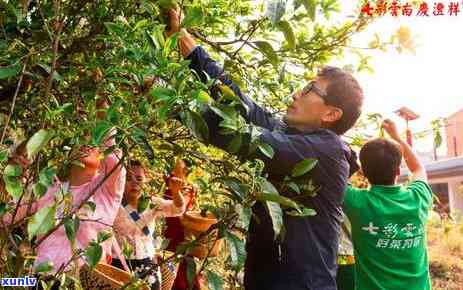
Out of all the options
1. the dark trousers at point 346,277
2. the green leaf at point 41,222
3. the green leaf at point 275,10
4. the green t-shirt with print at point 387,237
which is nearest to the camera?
the green leaf at point 41,222

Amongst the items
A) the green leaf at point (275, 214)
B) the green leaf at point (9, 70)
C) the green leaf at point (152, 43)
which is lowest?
the green leaf at point (275, 214)

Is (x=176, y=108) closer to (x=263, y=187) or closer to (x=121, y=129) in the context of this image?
(x=121, y=129)

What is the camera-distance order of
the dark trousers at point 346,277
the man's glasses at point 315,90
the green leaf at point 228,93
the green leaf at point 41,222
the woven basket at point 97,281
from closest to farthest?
the green leaf at point 41,222
the green leaf at point 228,93
the man's glasses at point 315,90
the woven basket at point 97,281
the dark trousers at point 346,277

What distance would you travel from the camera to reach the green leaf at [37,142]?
101 cm

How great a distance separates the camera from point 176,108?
3.60 ft

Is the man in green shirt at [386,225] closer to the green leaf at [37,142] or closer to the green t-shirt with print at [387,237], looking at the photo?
the green t-shirt with print at [387,237]

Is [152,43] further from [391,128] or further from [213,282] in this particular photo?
[391,128]

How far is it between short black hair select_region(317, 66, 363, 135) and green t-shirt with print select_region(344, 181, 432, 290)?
644 millimetres

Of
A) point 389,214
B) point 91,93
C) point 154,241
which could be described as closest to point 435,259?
point 154,241

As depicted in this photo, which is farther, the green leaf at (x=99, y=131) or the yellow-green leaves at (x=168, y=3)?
the yellow-green leaves at (x=168, y=3)

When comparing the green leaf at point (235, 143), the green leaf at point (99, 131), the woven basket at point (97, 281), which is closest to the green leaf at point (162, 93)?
the green leaf at point (99, 131)

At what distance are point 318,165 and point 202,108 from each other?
1.45 feet

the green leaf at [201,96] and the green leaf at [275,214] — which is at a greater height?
the green leaf at [201,96]

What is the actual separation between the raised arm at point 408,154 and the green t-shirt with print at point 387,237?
18 cm
